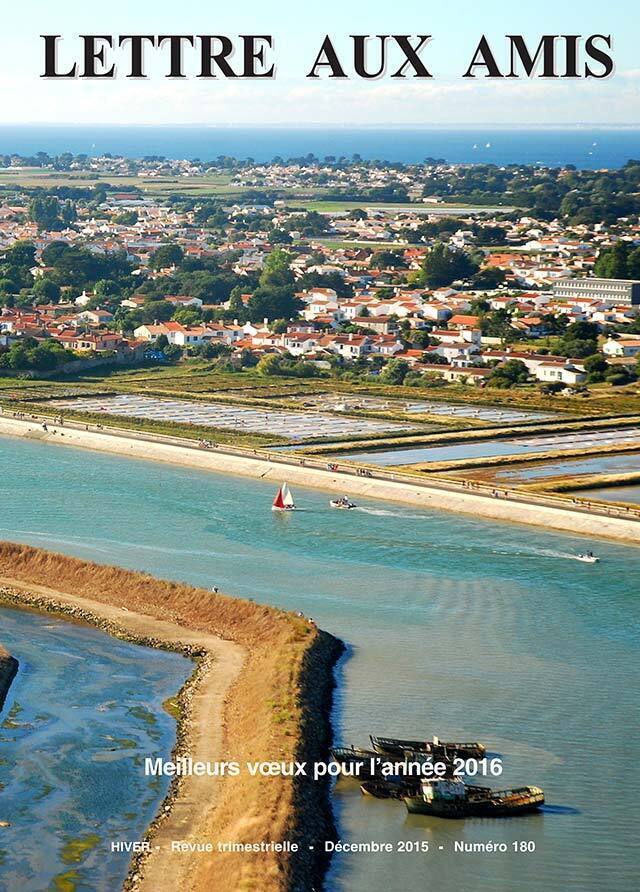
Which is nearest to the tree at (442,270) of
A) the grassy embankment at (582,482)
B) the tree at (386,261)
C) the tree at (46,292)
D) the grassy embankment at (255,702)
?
the tree at (386,261)

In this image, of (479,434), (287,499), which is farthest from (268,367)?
(287,499)

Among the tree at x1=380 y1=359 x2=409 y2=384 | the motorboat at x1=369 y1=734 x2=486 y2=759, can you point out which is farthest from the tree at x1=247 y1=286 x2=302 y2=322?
the motorboat at x1=369 y1=734 x2=486 y2=759

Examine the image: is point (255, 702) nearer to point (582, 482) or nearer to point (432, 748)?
point (432, 748)

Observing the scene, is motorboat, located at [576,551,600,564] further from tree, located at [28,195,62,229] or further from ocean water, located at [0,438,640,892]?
tree, located at [28,195,62,229]

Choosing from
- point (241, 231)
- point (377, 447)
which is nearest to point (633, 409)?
point (377, 447)

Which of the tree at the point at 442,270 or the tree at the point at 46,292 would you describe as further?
the tree at the point at 442,270

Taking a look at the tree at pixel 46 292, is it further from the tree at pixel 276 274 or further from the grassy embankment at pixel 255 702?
the grassy embankment at pixel 255 702
